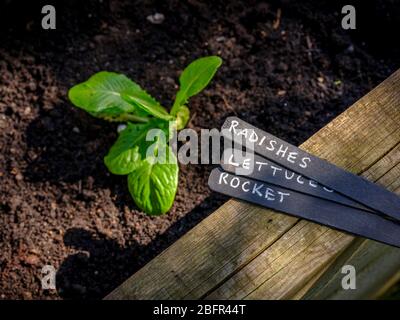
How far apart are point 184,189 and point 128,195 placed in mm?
231

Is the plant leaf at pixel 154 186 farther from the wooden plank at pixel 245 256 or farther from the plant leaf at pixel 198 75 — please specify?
the wooden plank at pixel 245 256

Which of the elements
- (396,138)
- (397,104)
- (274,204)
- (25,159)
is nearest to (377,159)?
(396,138)

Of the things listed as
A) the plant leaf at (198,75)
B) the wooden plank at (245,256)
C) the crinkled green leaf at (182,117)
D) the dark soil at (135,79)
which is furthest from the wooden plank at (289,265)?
Result: the crinkled green leaf at (182,117)

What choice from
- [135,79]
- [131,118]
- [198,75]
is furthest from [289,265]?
[135,79]

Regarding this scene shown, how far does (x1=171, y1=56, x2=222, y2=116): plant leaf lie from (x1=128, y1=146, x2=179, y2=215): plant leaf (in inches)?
10.6

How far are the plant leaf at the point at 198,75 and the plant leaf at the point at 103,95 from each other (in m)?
0.20

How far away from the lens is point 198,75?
1.72 metres

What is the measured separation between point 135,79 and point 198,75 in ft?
2.04

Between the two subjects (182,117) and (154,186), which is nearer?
(154,186)

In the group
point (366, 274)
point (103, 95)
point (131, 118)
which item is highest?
point (366, 274)

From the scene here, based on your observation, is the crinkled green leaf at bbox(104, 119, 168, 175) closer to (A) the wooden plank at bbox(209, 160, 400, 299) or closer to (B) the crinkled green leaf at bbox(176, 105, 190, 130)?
(B) the crinkled green leaf at bbox(176, 105, 190, 130)

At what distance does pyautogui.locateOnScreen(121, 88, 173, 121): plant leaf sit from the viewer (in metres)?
1.66

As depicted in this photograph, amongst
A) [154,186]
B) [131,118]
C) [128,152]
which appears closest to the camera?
[154,186]

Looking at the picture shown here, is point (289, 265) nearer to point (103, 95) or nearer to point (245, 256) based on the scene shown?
point (245, 256)
